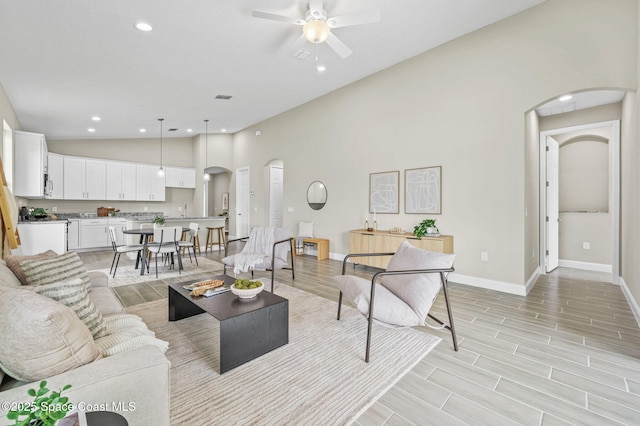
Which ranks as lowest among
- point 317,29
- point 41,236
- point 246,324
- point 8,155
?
point 246,324

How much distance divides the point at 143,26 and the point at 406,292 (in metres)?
4.01

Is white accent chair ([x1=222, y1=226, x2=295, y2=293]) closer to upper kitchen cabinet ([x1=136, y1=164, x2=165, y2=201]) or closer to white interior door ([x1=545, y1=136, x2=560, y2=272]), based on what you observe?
white interior door ([x1=545, y1=136, x2=560, y2=272])

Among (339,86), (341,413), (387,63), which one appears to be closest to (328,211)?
(339,86)

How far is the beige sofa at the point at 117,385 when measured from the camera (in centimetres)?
100

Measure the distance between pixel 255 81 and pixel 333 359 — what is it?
15.7ft

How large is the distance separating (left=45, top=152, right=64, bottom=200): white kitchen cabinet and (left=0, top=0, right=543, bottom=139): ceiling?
1.02 m

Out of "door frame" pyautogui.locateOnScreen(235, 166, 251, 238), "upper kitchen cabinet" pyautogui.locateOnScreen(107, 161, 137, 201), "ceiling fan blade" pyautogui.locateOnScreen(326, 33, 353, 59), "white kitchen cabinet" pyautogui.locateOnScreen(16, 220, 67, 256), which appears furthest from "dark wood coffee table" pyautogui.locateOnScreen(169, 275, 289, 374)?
"upper kitchen cabinet" pyautogui.locateOnScreen(107, 161, 137, 201)

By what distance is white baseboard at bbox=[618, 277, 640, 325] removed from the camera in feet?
9.45

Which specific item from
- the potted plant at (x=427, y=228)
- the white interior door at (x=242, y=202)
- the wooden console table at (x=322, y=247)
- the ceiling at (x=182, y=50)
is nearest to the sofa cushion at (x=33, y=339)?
the ceiling at (x=182, y=50)

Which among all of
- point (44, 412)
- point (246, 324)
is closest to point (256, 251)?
point (246, 324)

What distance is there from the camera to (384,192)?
17.1 ft

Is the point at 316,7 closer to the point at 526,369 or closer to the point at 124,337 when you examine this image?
the point at 124,337

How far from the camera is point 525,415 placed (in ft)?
5.30

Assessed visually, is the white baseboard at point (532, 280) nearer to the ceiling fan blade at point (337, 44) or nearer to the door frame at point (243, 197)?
the ceiling fan blade at point (337, 44)
